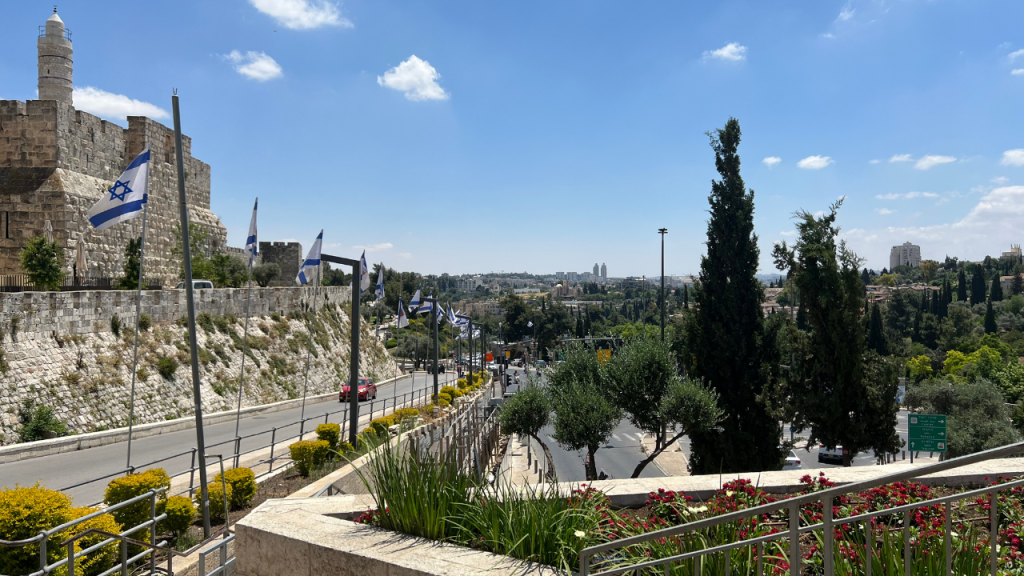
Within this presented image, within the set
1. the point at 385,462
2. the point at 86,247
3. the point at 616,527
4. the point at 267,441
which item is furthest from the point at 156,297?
the point at 616,527

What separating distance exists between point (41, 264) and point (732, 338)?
21.4 meters

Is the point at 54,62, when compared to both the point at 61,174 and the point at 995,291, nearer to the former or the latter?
the point at 61,174

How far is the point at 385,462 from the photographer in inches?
182

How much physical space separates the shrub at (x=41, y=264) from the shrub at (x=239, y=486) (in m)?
14.8

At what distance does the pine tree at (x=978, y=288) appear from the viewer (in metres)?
103

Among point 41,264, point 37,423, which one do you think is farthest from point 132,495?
point 41,264

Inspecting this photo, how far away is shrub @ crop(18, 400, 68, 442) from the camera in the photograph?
50.0 ft

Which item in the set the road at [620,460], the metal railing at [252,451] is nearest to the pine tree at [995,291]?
the road at [620,460]

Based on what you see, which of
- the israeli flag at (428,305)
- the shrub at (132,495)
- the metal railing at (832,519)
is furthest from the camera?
the israeli flag at (428,305)

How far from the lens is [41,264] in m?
18.9

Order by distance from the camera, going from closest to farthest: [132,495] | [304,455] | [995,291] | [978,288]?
[132,495] → [304,455] → [995,291] → [978,288]

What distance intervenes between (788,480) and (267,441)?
574 inches

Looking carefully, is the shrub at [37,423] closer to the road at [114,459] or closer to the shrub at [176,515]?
the road at [114,459]

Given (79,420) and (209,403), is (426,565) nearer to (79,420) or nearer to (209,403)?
(79,420)
